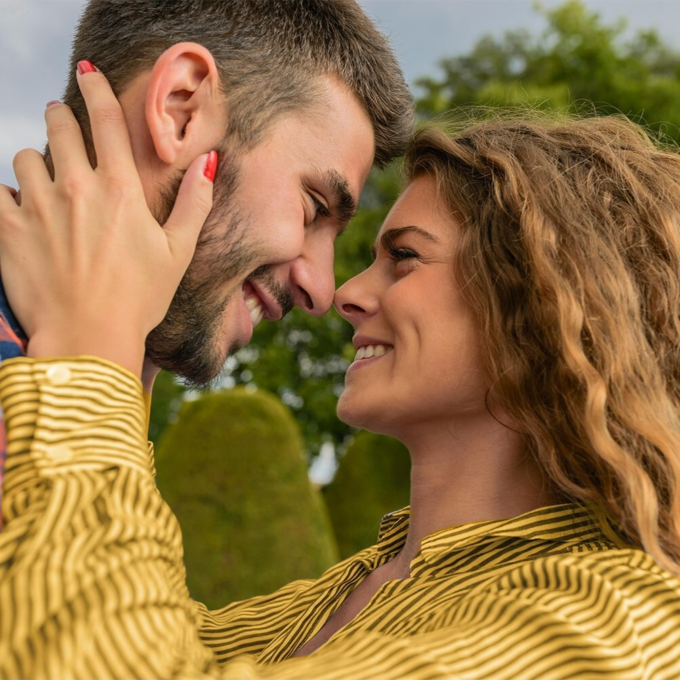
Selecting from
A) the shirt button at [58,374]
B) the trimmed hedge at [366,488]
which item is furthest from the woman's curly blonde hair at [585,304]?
the trimmed hedge at [366,488]

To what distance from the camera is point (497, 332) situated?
2865 mm

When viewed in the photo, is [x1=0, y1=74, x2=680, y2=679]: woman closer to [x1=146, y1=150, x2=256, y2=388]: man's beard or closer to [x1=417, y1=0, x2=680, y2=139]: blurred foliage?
[x1=146, y1=150, x2=256, y2=388]: man's beard

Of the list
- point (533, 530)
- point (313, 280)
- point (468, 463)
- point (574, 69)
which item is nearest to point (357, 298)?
point (313, 280)

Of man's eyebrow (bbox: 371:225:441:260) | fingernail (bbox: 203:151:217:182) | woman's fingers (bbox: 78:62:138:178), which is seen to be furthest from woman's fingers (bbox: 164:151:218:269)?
man's eyebrow (bbox: 371:225:441:260)

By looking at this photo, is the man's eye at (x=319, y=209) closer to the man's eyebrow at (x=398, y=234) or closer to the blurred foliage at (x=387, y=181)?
the man's eyebrow at (x=398, y=234)

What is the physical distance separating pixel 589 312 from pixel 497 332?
0.31 meters

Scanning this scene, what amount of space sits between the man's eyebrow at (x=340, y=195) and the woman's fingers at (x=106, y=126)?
2.41ft

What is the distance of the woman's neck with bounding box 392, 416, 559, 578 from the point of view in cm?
290

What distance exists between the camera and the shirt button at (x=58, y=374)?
1.97 m

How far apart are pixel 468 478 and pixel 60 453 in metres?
1.51

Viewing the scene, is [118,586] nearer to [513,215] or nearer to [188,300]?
[188,300]

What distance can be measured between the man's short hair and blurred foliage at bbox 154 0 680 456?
53.6ft

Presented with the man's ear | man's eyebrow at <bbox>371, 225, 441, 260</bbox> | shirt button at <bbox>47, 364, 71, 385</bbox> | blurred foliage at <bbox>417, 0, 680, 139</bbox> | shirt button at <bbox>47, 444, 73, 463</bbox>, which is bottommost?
shirt button at <bbox>47, 444, 73, 463</bbox>

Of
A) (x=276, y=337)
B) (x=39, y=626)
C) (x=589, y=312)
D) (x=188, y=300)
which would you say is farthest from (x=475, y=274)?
(x=276, y=337)
